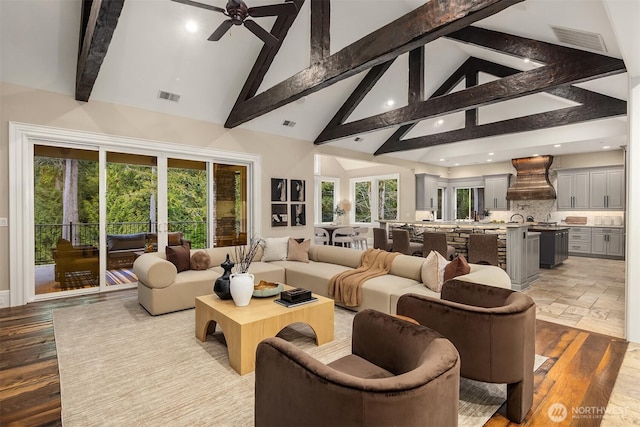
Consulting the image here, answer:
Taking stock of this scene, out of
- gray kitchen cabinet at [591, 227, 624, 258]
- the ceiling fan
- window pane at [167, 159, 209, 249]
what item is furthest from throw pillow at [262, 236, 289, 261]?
gray kitchen cabinet at [591, 227, 624, 258]

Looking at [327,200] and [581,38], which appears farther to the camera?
[327,200]

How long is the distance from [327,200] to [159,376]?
9371mm

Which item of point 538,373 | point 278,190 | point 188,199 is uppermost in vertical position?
point 278,190

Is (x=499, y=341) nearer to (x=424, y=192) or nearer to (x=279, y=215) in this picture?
(x=279, y=215)

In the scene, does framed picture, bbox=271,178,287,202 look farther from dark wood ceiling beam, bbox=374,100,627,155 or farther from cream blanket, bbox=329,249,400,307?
dark wood ceiling beam, bbox=374,100,627,155

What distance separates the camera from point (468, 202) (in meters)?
11.3

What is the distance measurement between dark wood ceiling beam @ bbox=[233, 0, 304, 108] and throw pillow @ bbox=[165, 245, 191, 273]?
2809mm

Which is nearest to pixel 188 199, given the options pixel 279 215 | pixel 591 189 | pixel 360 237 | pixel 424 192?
pixel 279 215

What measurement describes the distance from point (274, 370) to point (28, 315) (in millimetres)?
4190

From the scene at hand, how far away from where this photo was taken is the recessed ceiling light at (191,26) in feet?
14.5

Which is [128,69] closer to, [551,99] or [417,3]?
[417,3]

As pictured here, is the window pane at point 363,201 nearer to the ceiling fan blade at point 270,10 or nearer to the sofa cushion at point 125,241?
the sofa cushion at point 125,241

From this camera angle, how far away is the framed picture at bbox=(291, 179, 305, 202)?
23.9 feet

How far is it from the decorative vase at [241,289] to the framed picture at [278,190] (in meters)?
4.04
